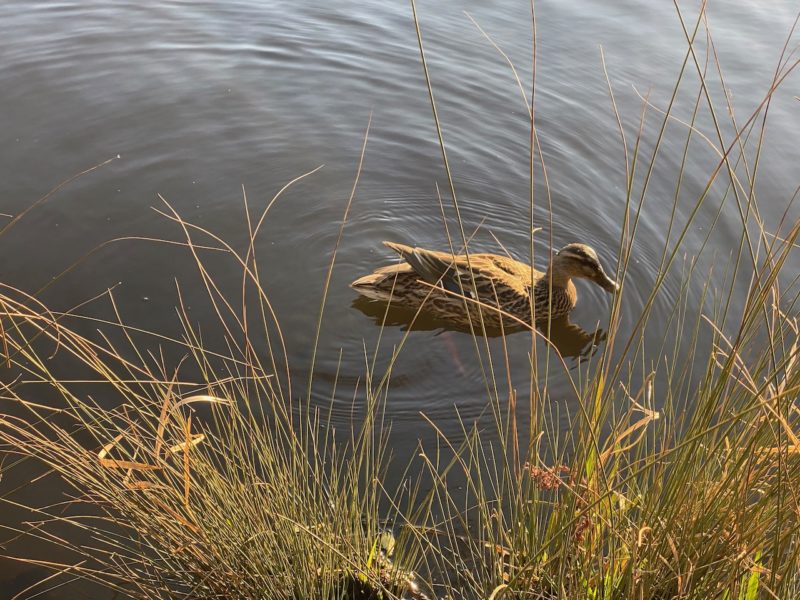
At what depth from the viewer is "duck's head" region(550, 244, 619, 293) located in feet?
14.5

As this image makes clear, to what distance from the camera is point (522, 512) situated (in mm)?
2166

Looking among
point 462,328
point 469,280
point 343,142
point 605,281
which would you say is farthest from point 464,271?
point 343,142

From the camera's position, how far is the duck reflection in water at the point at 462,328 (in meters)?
4.39

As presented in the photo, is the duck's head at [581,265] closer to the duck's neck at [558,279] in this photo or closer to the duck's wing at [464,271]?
the duck's neck at [558,279]

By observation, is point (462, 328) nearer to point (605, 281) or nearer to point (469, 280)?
point (469, 280)

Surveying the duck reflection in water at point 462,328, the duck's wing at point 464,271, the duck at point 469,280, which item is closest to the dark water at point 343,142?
the duck reflection in water at point 462,328

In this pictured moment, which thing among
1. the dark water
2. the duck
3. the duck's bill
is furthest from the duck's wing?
the duck's bill

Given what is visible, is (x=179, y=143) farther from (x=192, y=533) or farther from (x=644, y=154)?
(x=192, y=533)

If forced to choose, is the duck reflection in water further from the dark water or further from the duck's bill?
the duck's bill

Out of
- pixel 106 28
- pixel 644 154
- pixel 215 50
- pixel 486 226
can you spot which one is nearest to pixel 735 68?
pixel 644 154

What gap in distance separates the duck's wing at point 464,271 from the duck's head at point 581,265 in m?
0.27

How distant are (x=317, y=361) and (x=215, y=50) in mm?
3811

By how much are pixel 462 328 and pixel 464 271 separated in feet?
1.04

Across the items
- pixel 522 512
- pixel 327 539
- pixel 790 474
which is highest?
pixel 790 474
